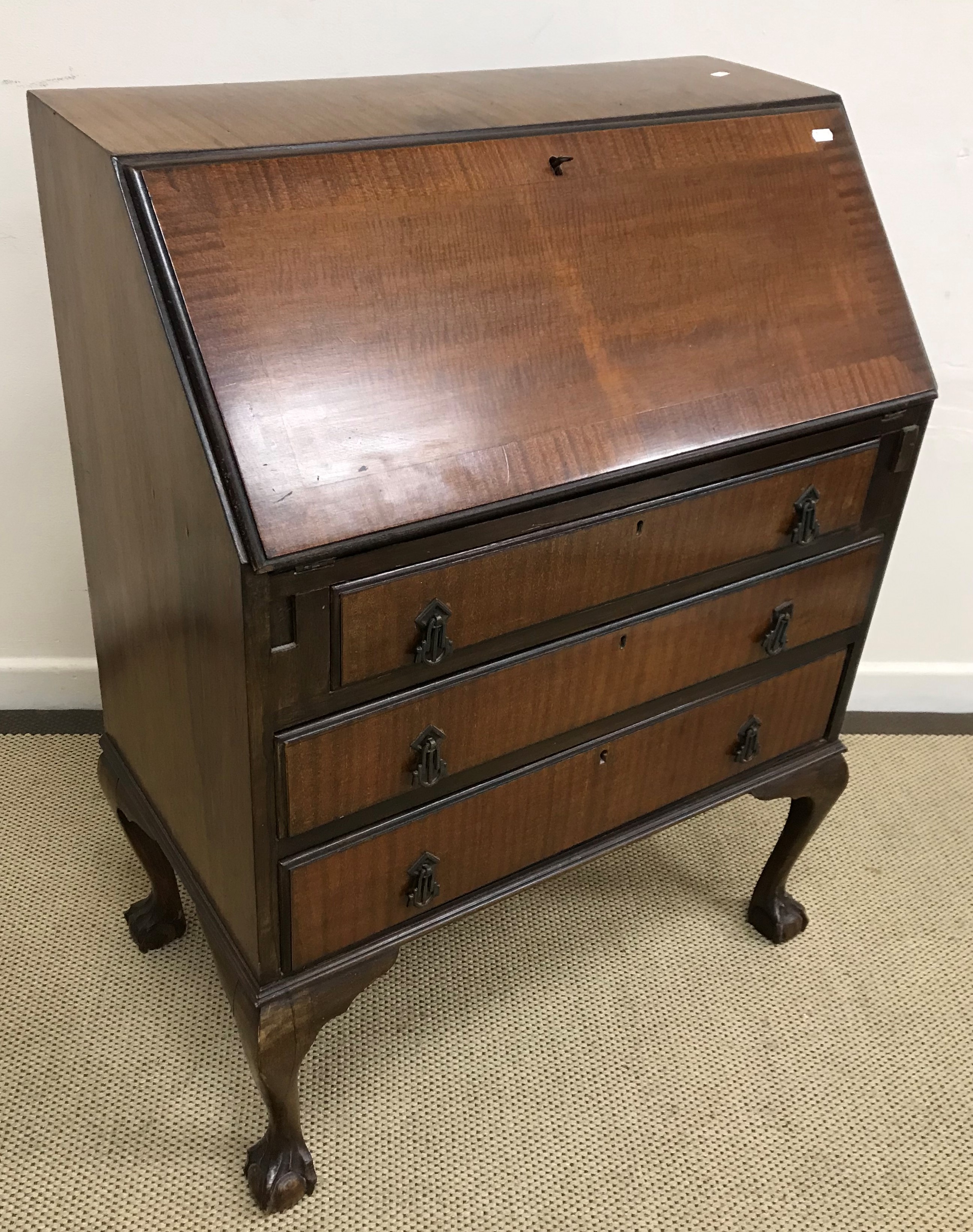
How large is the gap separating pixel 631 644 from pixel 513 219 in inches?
18.2

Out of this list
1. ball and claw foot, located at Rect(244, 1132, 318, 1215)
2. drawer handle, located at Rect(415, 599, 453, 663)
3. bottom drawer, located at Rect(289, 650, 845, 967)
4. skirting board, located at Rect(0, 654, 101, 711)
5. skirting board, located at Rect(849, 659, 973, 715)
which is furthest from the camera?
skirting board, located at Rect(849, 659, 973, 715)

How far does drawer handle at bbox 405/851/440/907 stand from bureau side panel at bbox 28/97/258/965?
180mm

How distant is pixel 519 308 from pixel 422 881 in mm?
612

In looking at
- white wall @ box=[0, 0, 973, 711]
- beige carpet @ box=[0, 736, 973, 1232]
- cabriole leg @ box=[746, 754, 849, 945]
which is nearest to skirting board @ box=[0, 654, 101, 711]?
white wall @ box=[0, 0, 973, 711]

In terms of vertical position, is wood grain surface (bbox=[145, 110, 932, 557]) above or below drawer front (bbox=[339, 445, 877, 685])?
above

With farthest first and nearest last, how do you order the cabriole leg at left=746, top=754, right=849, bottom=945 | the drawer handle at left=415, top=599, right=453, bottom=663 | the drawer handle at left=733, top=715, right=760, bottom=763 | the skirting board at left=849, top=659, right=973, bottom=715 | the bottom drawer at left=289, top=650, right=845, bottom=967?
the skirting board at left=849, top=659, right=973, bottom=715 < the cabriole leg at left=746, top=754, right=849, bottom=945 < the drawer handle at left=733, top=715, right=760, bottom=763 < the bottom drawer at left=289, top=650, right=845, bottom=967 < the drawer handle at left=415, top=599, right=453, bottom=663

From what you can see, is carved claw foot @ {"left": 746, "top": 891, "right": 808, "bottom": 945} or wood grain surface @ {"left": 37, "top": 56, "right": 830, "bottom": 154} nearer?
wood grain surface @ {"left": 37, "top": 56, "right": 830, "bottom": 154}

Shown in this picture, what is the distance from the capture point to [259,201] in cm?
101

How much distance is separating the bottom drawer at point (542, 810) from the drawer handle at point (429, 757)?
0.20ft

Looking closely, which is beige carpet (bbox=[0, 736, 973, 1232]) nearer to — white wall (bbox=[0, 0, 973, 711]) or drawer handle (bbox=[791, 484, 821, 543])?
white wall (bbox=[0, 0, 973, 711])

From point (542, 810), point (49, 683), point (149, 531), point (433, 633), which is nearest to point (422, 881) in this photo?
point (542, 810)

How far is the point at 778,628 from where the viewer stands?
141cm

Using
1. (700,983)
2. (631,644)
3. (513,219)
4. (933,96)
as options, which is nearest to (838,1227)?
(700,983)

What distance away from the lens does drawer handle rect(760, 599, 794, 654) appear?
1398 millimetres
